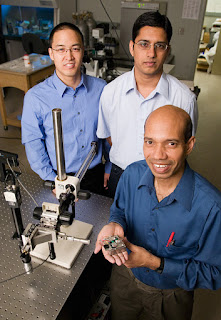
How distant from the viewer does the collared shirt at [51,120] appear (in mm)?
1557

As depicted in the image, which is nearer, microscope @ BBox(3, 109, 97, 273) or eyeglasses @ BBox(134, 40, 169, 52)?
microscope @ BBox(3, 109, 97, 273)

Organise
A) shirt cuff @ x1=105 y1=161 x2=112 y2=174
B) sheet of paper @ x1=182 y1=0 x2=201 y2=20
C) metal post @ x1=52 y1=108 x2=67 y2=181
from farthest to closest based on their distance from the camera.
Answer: sheet of paper @ x1=182 y1=0 x2=201 y2=20 → shirt cuff @ x1=105 y1=161 x2=112 y2=174 → metal post @ x1=52 y1=108 x2=67 y2=181

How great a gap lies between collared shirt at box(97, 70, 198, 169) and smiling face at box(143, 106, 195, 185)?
50 centimetres

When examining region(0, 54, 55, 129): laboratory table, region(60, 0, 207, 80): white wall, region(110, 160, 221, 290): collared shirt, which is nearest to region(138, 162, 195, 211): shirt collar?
region(110, 160, 221, 290): collared shirt

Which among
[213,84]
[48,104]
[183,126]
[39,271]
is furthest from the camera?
[213,84]

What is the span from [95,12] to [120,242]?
4.27m

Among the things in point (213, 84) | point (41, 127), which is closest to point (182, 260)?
point (41, 127)

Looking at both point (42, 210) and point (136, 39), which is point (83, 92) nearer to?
point (136, 39)

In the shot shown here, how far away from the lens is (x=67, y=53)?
1.50 m

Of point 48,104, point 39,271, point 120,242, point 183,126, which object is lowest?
point 39,271

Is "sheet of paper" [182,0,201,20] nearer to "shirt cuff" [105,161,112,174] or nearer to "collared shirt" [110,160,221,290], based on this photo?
"shirt cuff" [105,161,112,174]

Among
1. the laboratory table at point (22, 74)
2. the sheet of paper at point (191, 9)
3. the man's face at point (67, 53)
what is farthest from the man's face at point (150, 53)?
the sheet of paper at point (191, 9)

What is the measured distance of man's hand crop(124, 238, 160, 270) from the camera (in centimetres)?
100

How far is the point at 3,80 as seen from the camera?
3504mm
